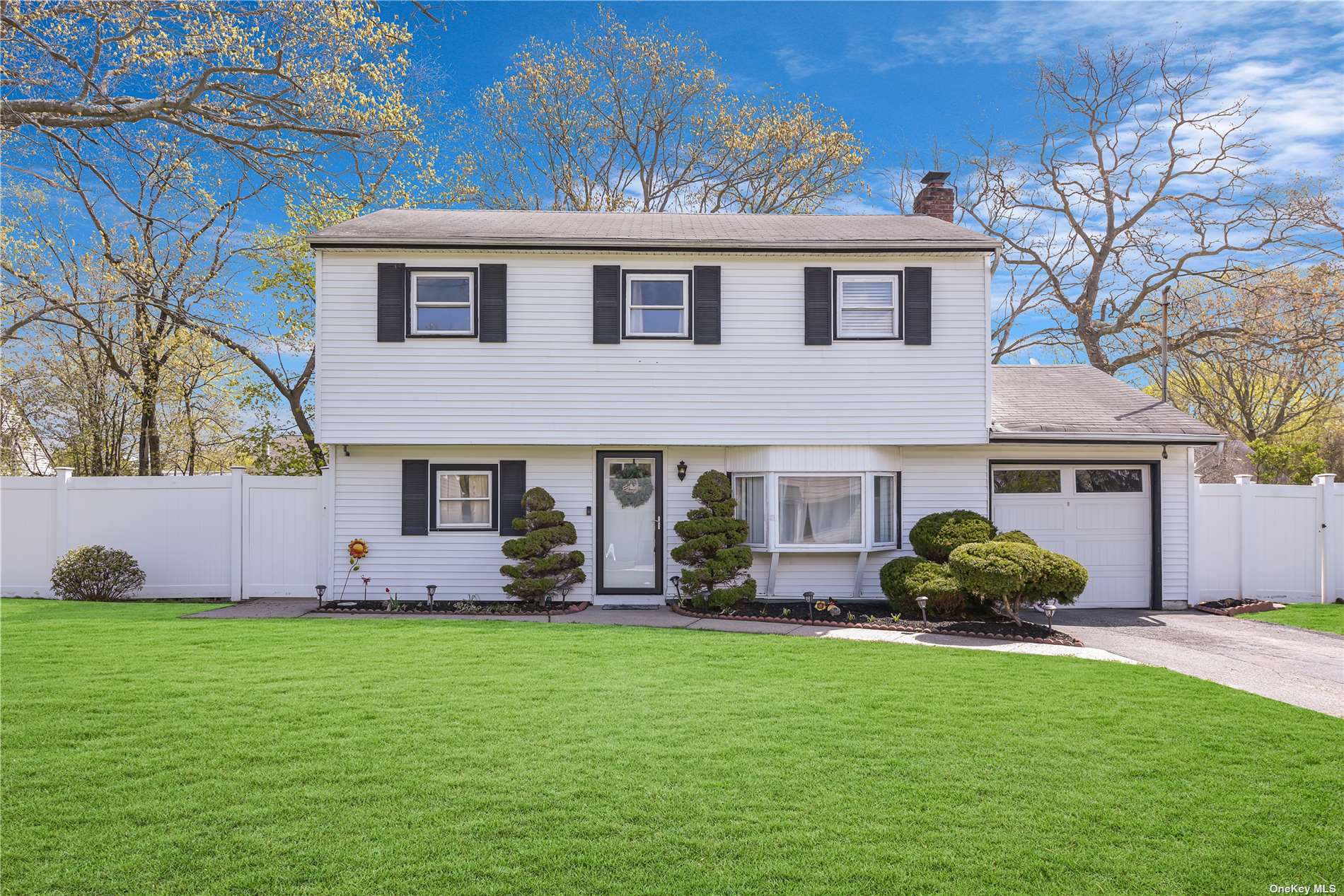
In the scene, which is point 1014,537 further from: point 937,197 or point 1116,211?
point 1116,211

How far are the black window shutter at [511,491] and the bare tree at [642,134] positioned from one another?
44.7ft

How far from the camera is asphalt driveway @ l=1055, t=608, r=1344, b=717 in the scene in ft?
26.1

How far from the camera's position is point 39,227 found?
18.7 meters

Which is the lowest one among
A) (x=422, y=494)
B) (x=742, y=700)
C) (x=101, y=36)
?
(x=742, y=700)

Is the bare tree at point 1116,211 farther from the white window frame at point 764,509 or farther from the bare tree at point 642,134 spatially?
the white window frame at point 764,509

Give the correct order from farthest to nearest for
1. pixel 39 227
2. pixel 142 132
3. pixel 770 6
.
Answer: pixel 39 227 → pixel 770 6 → pixel 142 132

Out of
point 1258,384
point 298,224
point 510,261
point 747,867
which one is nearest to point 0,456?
point 298,224

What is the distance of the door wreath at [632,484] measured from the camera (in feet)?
43.3

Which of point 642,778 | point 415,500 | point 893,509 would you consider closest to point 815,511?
point 893,509

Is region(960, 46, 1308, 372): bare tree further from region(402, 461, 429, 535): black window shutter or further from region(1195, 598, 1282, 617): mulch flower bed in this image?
region(402, 461, 429, 535): black window shutter

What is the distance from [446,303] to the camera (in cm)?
1277

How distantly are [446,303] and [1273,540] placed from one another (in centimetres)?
1452

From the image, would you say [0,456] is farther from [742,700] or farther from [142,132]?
[742,700]

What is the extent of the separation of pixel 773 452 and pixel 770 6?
9502 millimetres
